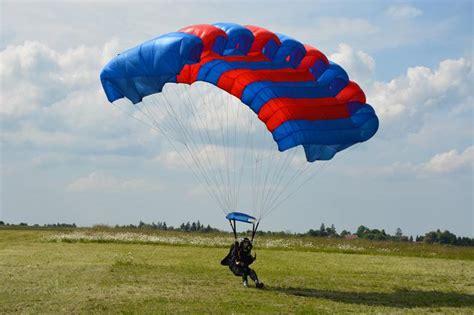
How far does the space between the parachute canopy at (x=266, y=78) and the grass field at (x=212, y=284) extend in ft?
14.7

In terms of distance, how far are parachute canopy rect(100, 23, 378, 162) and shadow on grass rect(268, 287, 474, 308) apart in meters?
4.15

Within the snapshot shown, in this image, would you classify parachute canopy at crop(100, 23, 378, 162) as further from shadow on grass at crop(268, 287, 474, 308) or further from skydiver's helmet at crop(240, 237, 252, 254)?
shadow on grass at crop(268, 287, 474, 308)

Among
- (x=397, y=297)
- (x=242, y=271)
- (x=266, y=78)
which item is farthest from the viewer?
(x=242, y=271)

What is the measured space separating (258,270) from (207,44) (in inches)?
448

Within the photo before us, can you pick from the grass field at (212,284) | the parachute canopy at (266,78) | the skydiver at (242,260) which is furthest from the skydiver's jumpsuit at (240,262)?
the parachute canopy at (266,78)

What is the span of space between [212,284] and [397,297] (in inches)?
214

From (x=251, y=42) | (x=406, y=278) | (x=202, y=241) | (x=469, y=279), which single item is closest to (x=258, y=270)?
(x=406, y=278)

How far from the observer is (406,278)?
23703 mm

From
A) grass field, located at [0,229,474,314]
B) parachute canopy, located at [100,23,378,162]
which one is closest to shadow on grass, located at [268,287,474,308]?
grass field, located at [0,229,474,314]

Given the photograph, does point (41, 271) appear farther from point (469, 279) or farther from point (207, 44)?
point (469, 279)

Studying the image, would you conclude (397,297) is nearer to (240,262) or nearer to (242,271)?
(242,271)

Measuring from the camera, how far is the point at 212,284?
773 inches

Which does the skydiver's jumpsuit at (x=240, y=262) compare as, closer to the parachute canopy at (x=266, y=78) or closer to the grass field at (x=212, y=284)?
the grass field at (x=212, y=284)

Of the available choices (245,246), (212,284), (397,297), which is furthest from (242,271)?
(397,297)
